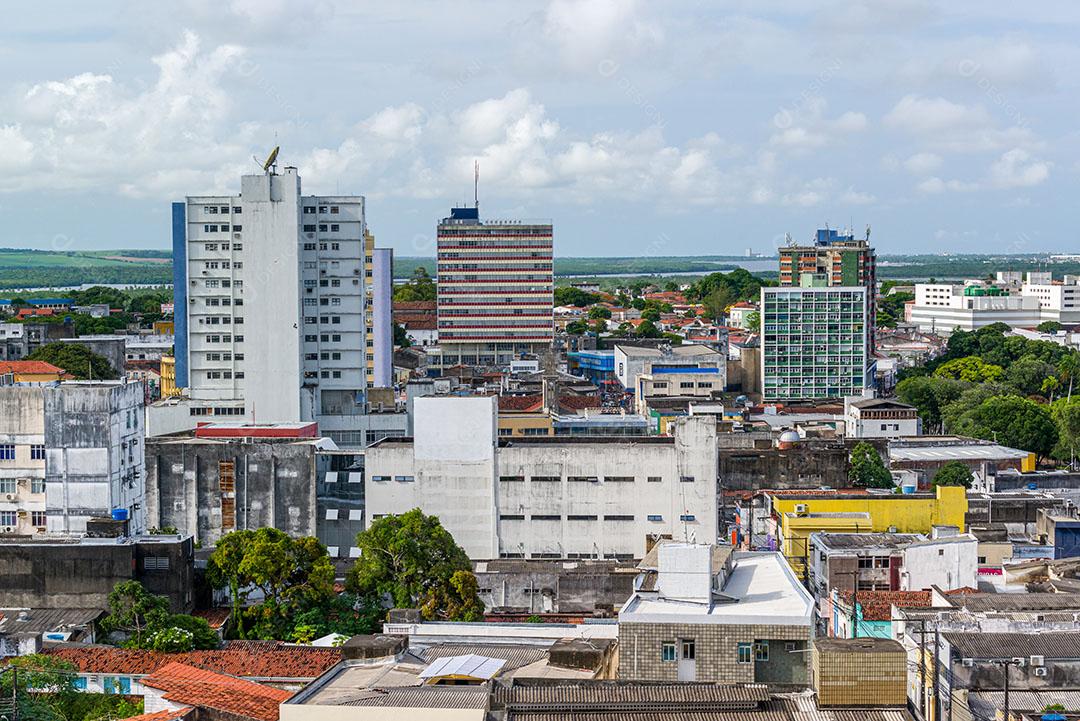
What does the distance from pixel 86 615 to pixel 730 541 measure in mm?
23770

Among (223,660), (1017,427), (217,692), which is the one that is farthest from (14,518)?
(1017,427)

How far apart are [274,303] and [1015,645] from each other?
4203 centimetres

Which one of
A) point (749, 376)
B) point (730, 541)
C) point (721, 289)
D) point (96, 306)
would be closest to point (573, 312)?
point (721, 289)

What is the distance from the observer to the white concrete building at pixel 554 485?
51156 millimetres

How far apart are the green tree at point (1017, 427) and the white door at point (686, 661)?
61.3m

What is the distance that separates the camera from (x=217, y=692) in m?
26.7

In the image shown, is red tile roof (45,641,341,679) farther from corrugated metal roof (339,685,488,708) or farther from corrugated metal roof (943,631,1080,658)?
corrugated metal roof (943,631,1080,658)

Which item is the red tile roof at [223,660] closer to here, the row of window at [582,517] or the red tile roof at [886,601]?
the red tile roof at [886,601]

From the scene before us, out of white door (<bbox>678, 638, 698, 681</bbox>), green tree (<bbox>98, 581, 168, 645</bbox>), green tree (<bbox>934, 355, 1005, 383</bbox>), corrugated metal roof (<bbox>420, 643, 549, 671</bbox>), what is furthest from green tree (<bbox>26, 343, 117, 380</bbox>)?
white door (<bbox>678, 638, 698, 681</bbox>)

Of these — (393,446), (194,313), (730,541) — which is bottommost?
(730,541)

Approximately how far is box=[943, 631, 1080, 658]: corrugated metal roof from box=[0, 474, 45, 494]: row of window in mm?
27719

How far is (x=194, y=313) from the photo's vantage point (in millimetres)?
67188

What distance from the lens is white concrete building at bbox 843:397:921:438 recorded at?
83.1 meters

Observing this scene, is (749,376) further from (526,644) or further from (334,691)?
(334,691)
